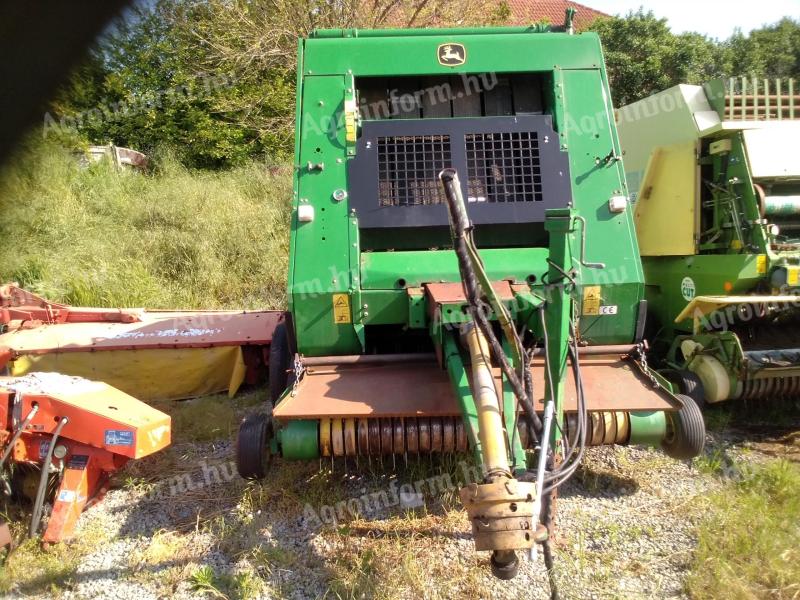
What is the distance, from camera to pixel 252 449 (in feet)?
9.73

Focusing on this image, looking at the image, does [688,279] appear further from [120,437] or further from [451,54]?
[120,437]

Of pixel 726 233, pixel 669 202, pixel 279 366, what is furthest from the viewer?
pixel 669 202

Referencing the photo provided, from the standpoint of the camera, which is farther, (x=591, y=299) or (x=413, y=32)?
(x=413, y=32)

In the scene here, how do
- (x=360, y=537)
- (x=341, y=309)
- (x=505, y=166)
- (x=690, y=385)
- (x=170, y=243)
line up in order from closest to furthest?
(x=360, y=537) → (x=341, y=309) → (x=505, y=166) → (x=690, y=385) → (x=170, y=243)

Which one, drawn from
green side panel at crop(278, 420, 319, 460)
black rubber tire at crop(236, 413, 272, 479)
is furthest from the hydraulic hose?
green side panel at crop(278, 420, 319, 460)

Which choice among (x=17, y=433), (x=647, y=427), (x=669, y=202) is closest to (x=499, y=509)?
(x=647, y=427)

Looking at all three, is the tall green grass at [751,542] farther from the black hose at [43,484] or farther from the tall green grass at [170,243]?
the tall green grass at [170,243]

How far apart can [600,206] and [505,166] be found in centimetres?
63

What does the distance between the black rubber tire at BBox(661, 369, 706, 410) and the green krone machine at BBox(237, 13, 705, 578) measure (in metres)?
1.16

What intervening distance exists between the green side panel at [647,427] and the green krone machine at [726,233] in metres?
1.33

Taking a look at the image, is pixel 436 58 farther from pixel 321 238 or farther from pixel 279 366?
pixel 279 366

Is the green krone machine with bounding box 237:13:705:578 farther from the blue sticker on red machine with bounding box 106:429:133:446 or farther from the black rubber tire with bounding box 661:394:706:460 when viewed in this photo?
the blue sticker on red machine with bounding box 106:429:133:446

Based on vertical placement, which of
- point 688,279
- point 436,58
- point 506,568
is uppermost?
point 436,58

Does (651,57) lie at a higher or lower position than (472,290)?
higher
